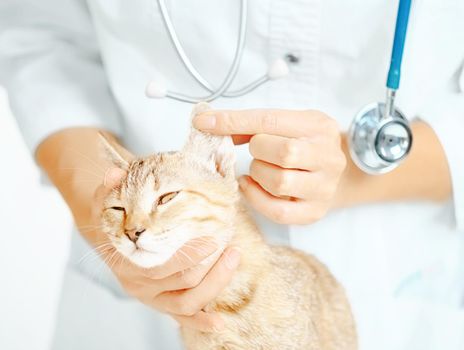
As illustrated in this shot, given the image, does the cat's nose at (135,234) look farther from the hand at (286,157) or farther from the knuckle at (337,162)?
the knuckle at (337,162)

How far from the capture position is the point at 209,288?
69 cm

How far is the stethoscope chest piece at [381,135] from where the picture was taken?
75cm

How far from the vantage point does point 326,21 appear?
32.1 inches

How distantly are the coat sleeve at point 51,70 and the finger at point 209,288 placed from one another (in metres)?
0.37

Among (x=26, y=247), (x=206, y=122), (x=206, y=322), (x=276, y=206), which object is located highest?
(x=206, y=122)

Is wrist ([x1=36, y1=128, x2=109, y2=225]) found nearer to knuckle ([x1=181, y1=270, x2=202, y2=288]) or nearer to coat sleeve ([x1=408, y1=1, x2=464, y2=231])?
knuckle ([x1=181, y1=270, x2=202, y2=288])

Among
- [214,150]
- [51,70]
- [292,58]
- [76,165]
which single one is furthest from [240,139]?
[51,70]

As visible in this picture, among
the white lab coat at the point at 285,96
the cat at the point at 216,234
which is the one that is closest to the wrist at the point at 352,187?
the white lab coat at the point at 285,96

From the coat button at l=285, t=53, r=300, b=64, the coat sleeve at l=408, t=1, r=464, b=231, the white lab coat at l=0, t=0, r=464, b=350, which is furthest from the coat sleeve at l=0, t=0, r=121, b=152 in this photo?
the coat sleeve at l=408, t=1, r=464, b=231

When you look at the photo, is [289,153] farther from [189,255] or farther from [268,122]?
[189,255]

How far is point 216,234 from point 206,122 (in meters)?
Answer: 0.11

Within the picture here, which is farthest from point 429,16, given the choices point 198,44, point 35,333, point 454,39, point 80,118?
point 35,333

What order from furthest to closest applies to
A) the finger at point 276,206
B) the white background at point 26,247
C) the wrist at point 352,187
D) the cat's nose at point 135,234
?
the white background at point 26,247, the wrist at point 352,187, the finger at point 276,206, the cat's nose at point 135,234

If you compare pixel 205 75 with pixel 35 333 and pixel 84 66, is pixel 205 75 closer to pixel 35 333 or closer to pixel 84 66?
pixel 84 66
